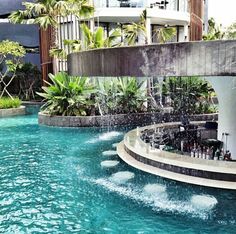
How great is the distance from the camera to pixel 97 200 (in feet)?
27.4

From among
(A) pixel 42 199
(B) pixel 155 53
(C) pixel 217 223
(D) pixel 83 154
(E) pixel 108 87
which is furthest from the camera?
(E) pixel 108 87

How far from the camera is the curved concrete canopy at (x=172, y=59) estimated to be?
19.2ft

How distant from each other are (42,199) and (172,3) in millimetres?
21745

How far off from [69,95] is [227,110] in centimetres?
1017

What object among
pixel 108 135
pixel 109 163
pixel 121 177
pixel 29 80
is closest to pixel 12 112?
pixel 29 80

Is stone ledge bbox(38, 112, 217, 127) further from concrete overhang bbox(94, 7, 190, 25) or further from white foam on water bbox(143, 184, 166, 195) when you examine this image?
white foam on water bbox(143, 184, 166, 195)

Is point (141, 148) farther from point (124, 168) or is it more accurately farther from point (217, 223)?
point (217, 223)

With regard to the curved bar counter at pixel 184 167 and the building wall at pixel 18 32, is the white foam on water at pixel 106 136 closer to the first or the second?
the curved bar counter at pixel 184 167

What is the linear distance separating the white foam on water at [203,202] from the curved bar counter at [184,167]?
360 mm

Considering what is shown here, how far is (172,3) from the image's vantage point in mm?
26750

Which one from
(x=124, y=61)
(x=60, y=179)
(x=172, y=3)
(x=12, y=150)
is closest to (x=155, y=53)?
(x=124, y=61)

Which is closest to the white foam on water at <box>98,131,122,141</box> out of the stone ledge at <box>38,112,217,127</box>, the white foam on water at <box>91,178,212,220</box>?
the stone ledge at <box>38,112,217,127</box>

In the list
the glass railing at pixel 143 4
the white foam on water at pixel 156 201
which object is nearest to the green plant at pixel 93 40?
the glass railing at pixel 143 4

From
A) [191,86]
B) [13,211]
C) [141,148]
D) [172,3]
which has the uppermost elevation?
[172,3]
